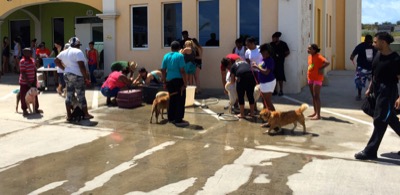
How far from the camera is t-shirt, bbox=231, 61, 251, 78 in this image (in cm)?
820

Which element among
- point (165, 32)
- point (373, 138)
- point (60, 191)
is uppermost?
point (165, 32)

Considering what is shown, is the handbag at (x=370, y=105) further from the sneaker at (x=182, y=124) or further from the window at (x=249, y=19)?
the window at (x=249, y=19)

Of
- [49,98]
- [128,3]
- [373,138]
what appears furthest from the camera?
[128,3]

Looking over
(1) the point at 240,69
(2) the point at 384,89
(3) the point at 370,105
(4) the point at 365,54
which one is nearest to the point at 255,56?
(1) the point at 240,69

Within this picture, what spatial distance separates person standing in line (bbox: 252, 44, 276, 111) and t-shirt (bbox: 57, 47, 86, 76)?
3.36 metres

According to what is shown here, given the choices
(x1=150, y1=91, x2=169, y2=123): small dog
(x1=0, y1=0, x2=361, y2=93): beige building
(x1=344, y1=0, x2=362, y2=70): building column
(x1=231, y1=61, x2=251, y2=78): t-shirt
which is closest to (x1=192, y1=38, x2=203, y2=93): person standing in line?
(x1=0, y1=0, x2=361, y2=93): beige building

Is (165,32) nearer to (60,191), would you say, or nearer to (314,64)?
(314,64)

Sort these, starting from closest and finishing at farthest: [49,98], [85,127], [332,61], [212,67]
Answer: [85,127] → [49,98] → [212,67] → [332,61]

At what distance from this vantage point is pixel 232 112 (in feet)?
30.2

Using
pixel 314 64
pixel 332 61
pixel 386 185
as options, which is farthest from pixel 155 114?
pixel 332 61

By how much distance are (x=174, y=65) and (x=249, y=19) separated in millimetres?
4730

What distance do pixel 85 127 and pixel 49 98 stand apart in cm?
415

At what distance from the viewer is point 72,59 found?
26.6ft

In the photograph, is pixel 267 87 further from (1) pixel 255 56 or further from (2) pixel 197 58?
(2) pixel 197 58
